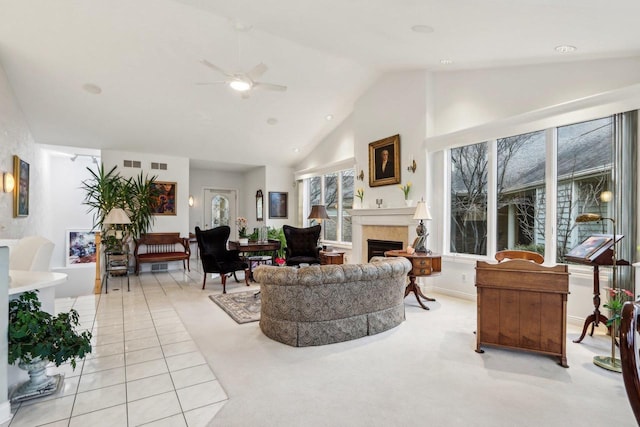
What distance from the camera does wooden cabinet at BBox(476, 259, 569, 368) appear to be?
2.78 metres

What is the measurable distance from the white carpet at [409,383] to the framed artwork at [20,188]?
402 centimetres

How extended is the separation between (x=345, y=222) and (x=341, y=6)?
16.0 feet

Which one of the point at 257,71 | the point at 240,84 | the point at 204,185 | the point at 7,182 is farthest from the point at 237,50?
the point at 204,185

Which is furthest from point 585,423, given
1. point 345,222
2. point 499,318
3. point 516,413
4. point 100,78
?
point 100,78

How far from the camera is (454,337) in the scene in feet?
11.1

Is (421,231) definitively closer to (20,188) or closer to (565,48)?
(565,48)

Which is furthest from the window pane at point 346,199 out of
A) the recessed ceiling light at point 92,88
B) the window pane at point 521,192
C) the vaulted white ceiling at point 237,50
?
the recessed ceiling light at point 92,88

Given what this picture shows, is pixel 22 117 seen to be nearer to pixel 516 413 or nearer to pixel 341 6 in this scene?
pixel 341 6

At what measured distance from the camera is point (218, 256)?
→ 5.96 metres

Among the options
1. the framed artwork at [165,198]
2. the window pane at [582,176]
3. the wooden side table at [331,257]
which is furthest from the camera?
the framed artwork at [165,198]

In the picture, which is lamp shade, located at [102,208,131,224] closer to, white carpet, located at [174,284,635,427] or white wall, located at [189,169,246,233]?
white carpet, located at [174,284,635,427]

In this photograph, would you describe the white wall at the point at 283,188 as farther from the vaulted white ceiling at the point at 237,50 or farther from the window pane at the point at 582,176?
the window pane at the point at 582,176

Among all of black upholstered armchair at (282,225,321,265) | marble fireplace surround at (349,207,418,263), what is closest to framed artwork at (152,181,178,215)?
black upholstered armchair at (282,225,321,265)

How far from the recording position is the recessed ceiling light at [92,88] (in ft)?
17.1
